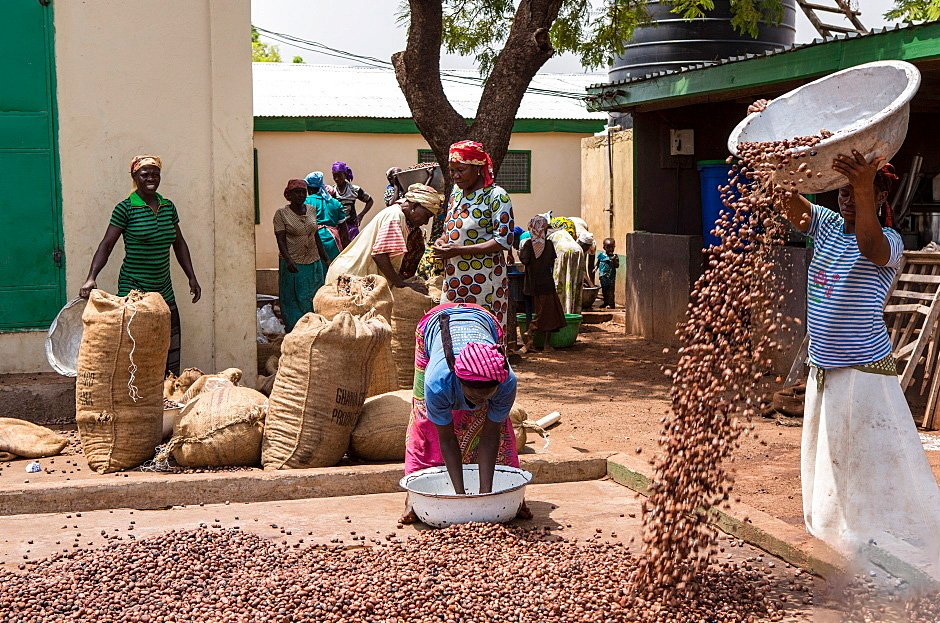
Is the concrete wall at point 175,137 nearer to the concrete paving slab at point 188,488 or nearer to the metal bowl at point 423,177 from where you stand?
the metal bowl at point 423,177

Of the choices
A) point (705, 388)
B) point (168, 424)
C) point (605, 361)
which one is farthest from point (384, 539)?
point (605, 361)

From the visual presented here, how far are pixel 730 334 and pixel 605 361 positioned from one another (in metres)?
6.57

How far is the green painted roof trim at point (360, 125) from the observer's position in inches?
629

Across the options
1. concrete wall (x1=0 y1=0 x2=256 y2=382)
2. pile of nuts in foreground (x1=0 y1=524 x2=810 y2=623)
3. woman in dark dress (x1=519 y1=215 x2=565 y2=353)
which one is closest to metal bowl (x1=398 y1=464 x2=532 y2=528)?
pile of nuts in foreground (x1=0 y1=524 x2=810 y2=623)

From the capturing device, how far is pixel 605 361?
1052 centimetres

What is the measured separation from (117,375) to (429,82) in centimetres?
520

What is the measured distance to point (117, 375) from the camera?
566 centimetres

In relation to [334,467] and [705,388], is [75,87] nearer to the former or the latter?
[334,467]

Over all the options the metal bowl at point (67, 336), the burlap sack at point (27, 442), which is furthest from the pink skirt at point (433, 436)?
the metal bowl at point (67, 336)

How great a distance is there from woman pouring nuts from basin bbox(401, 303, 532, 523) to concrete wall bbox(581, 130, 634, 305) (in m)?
10.3

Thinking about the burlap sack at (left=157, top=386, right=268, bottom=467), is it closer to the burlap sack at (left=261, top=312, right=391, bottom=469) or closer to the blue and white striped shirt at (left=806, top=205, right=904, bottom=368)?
the burlap sack at (left=261, top=312, right=391, bottom=469)

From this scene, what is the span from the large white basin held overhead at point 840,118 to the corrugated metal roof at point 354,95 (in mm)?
11830

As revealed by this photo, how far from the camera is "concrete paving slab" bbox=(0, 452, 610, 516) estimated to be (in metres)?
5.01

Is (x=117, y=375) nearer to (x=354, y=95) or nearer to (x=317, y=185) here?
(x=317, y=185)
